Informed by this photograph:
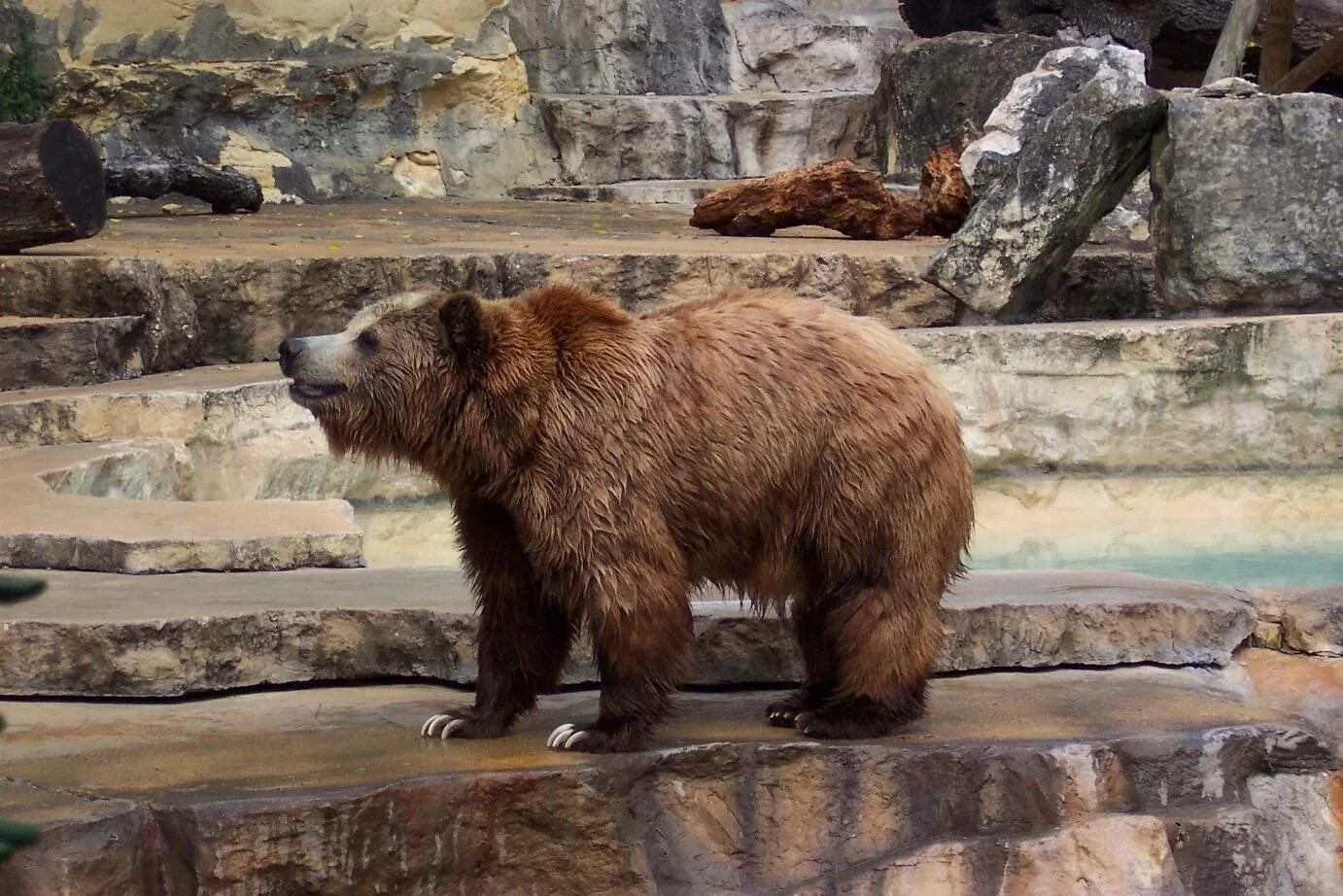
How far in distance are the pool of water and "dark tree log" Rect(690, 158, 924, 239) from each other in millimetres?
3971

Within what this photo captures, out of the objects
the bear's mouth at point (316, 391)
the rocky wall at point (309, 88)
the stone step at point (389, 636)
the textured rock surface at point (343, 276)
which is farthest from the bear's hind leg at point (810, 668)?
the rocky wall at point (309, 88)

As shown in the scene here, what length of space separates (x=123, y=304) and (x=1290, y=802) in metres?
6.51

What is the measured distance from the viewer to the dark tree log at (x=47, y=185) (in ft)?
28.9

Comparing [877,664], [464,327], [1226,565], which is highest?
[464,327]

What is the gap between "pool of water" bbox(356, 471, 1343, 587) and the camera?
24.1ft

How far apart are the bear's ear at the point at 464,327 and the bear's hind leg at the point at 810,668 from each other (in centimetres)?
104

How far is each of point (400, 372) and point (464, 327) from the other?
0.20m

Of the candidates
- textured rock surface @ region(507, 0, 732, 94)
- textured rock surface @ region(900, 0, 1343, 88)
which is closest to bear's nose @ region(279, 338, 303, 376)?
textured rock surface @ region(507, 0, 732, 94)

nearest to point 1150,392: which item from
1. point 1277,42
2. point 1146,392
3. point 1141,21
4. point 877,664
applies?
point 1146,392

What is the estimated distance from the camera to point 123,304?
8922 millimetres

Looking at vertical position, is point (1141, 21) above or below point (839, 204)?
above

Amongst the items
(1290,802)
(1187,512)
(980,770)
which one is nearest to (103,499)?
(980,770)

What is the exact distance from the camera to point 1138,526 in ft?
26.5

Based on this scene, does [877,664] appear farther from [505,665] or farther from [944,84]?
[944,84]
